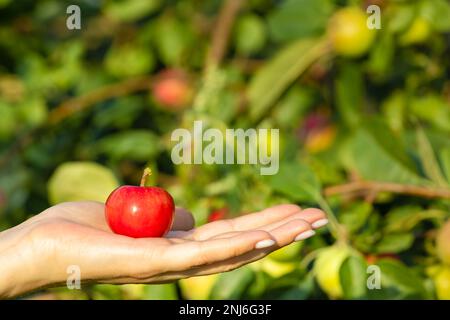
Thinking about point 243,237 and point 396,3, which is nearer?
point 243,237

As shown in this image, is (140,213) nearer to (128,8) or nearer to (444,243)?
(444,243)

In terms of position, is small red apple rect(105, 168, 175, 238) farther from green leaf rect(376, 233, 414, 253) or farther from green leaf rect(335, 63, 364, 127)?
green leaf rect(335, 63, 364, 127)

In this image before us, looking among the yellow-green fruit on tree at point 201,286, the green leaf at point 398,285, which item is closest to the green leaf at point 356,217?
the green leaf at point 398,285

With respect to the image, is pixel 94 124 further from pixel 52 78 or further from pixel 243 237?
pixel 243 237

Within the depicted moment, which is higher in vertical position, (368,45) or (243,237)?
(368,45)

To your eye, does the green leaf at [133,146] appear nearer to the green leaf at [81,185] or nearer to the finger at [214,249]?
the green leaf at [81,185]

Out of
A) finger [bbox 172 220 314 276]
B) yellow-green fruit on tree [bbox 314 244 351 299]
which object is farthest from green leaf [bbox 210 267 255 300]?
finger [bbox 172 220 314 276]
